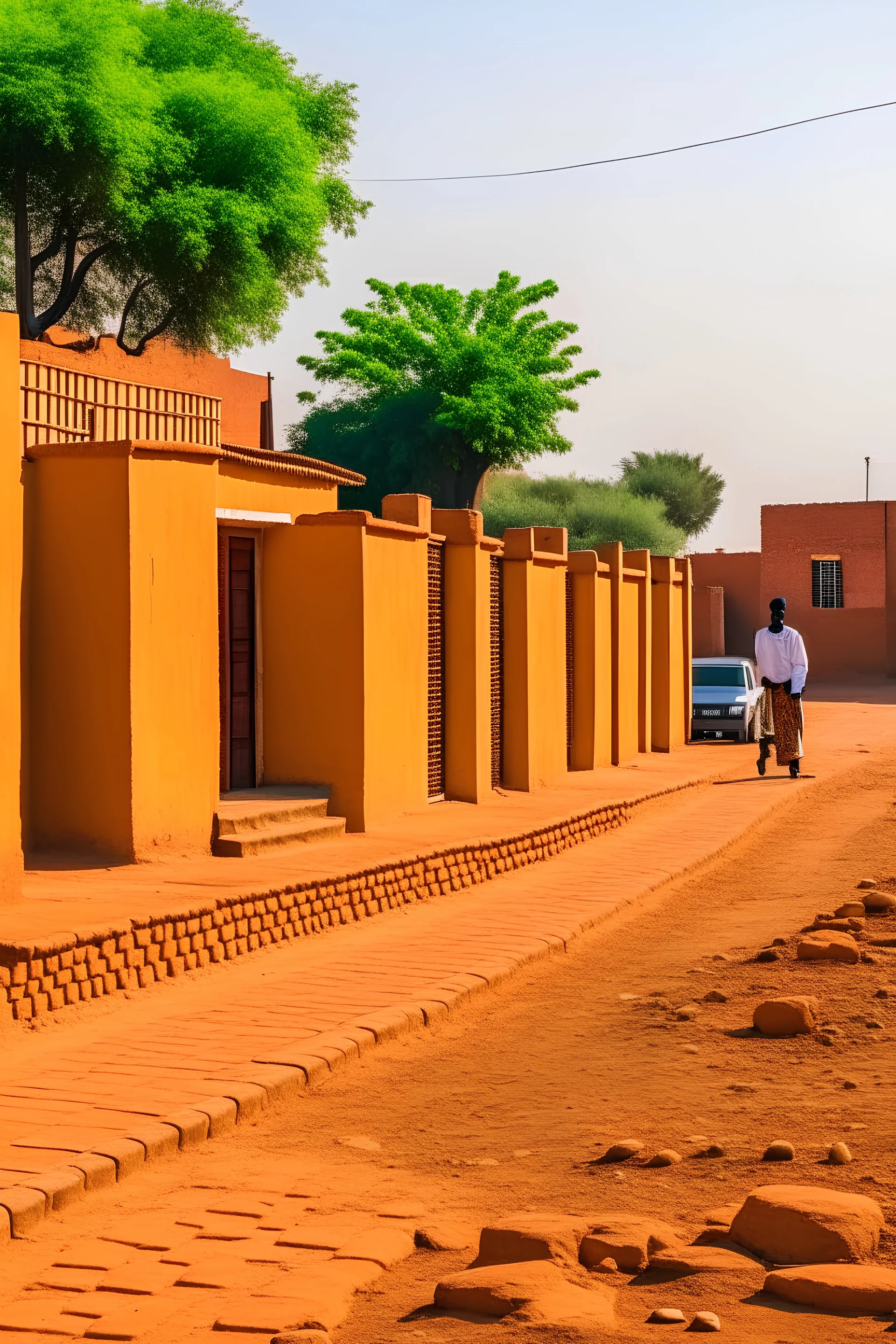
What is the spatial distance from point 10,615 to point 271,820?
2823 mm

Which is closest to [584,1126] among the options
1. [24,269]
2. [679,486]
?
[24,269]

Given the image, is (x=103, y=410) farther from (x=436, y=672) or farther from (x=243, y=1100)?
(x=243, y=1100)

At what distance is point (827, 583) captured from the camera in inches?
1622

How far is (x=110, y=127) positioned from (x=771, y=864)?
20443 mm

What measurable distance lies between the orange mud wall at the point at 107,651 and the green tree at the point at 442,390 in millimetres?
34988

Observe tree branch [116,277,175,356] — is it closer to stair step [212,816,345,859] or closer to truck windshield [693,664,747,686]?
truck windshield [693,664,747,686]

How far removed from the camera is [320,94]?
3653 cm

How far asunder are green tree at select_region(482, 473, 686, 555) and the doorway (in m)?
40.4

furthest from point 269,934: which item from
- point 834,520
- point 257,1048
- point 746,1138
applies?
point 834,520

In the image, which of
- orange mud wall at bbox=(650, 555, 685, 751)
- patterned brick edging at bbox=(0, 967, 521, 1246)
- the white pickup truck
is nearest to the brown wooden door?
patterned brick edging at bbox=(0, 967, 521, 1246)

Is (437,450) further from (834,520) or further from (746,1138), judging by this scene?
(746,1138)

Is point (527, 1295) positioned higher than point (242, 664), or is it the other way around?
point (242, 664)

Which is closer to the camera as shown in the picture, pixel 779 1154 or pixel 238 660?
pixel 779 1154

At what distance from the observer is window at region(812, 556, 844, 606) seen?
40.9m
